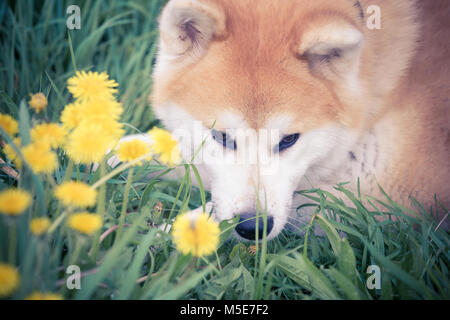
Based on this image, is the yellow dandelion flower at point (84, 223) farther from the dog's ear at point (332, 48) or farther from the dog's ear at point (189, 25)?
the dog's ear at point (332, 48)

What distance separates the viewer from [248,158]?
68.2 inches

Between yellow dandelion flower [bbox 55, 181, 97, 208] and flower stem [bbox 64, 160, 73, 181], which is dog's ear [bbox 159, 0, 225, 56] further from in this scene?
yellow dandelion flower [bbox 55, 181, 97, 208]

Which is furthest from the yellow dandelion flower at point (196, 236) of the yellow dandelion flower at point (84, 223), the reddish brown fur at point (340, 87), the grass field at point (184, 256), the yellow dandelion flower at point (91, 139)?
the reddish brown fur at point (340, 87)

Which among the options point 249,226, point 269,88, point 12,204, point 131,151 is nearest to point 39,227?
point 12,204

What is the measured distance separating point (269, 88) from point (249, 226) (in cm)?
61

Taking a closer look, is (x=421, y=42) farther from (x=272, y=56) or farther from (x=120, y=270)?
(x=120, y=270)

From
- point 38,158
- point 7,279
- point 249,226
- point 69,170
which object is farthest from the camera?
point 249,226

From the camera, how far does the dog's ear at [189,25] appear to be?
1.64 meters

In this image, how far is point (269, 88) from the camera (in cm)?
164

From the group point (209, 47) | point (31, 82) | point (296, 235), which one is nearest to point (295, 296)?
point (296, 235)

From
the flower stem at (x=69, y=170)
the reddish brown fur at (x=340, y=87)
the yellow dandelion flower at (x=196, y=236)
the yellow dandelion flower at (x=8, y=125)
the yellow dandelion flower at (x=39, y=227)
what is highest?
the reddish brown fur at (x=340, y=87)

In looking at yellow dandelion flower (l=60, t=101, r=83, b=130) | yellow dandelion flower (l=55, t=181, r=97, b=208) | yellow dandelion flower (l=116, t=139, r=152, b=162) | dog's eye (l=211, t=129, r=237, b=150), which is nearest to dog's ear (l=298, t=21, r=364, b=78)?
dog's eye (l=211, t=129, r=237, b=150)

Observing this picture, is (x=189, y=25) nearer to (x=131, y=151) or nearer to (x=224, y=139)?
(x=224, y=139)

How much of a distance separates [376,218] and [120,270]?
4.10ft
